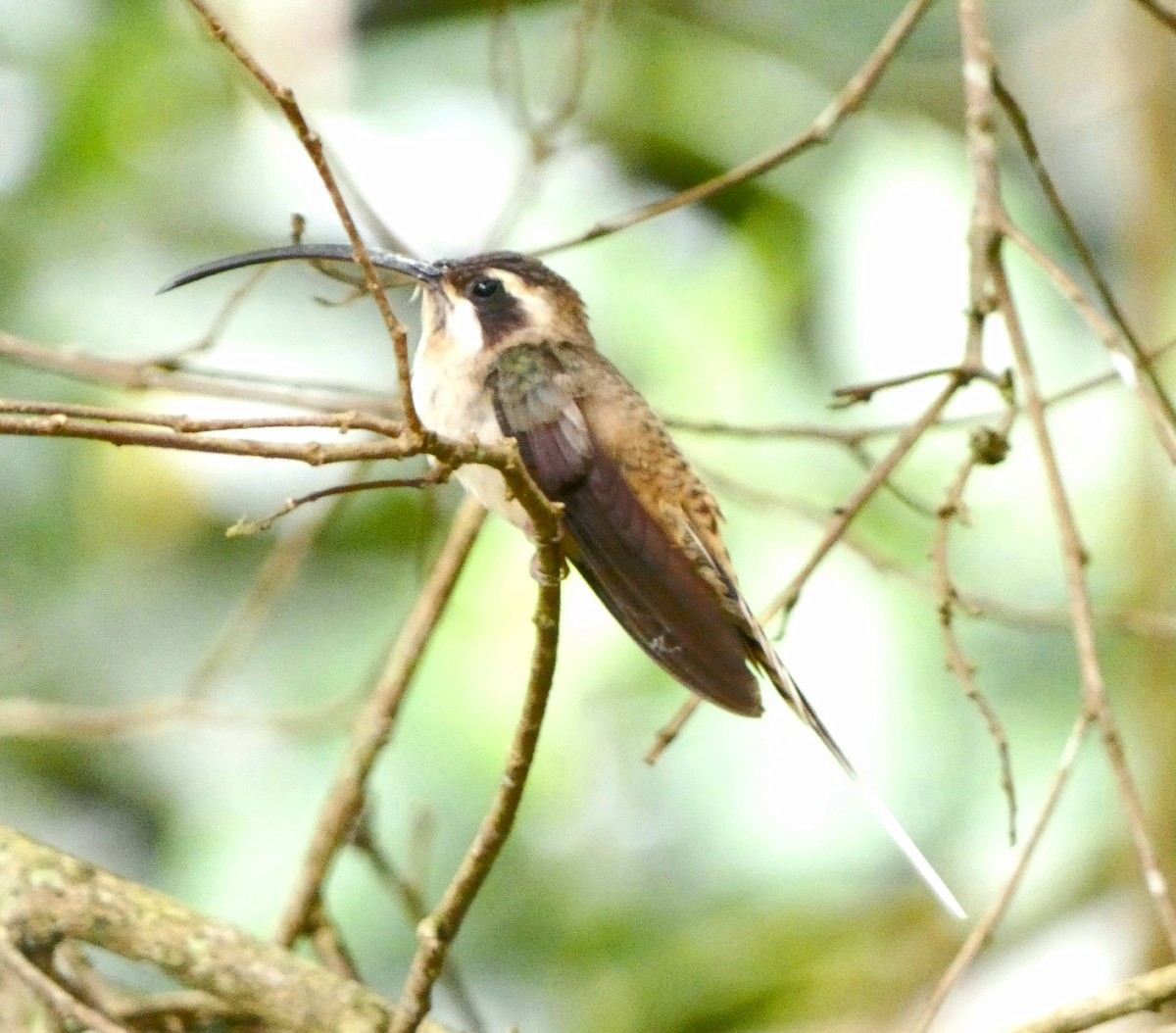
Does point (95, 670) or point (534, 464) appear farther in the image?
point (95, 670)

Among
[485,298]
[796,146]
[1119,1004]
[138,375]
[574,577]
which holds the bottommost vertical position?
[1119,1004]

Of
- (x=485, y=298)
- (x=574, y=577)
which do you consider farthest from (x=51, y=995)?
(x=574, y=577)

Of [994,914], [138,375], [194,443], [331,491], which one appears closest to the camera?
[194,443]

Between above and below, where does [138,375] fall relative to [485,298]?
above

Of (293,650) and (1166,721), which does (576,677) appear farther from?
(1166,721)

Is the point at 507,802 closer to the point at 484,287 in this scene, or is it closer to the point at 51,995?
the point at 51,995

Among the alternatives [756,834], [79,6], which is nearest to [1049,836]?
[756,834]

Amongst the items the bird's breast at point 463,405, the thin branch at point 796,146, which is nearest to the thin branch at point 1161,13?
the thin branch at point 796,146

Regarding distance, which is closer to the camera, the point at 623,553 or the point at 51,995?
the point at 51,995
